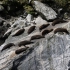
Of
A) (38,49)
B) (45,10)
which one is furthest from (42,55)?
(45,10)

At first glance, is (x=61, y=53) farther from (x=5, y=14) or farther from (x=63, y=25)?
(x=5, y=14)

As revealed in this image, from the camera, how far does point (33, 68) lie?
14.8 metres

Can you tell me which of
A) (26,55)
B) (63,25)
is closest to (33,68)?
(26,55)

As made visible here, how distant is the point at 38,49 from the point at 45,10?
5610 millimetres

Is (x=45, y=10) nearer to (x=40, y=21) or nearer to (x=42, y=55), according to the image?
(x=40, y=21)

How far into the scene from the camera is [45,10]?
66.9 ft

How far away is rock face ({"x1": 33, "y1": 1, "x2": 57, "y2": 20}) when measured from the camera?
19.8 m

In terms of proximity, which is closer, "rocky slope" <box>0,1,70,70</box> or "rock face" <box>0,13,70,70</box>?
"rock face" <box>0,13,70,70</box>

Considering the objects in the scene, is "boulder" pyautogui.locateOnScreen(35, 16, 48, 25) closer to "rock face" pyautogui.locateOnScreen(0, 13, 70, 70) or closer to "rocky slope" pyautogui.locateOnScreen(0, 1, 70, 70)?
"rocky slope" pyautogui.locateOnScreen(0, 1, 70, 70)

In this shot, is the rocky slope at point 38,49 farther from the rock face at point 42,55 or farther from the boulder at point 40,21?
the boulder at point 40,21

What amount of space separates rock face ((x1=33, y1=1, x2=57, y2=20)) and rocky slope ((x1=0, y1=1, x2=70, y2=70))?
0.41 feet

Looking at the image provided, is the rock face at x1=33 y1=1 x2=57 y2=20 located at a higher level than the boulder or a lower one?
higher

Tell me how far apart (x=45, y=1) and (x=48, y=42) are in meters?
6.66

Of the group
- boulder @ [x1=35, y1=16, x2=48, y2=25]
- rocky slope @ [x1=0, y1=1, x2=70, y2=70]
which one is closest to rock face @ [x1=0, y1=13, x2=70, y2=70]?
rocky slope @ [x1=0, y1=1, x2=70, y2=70]
